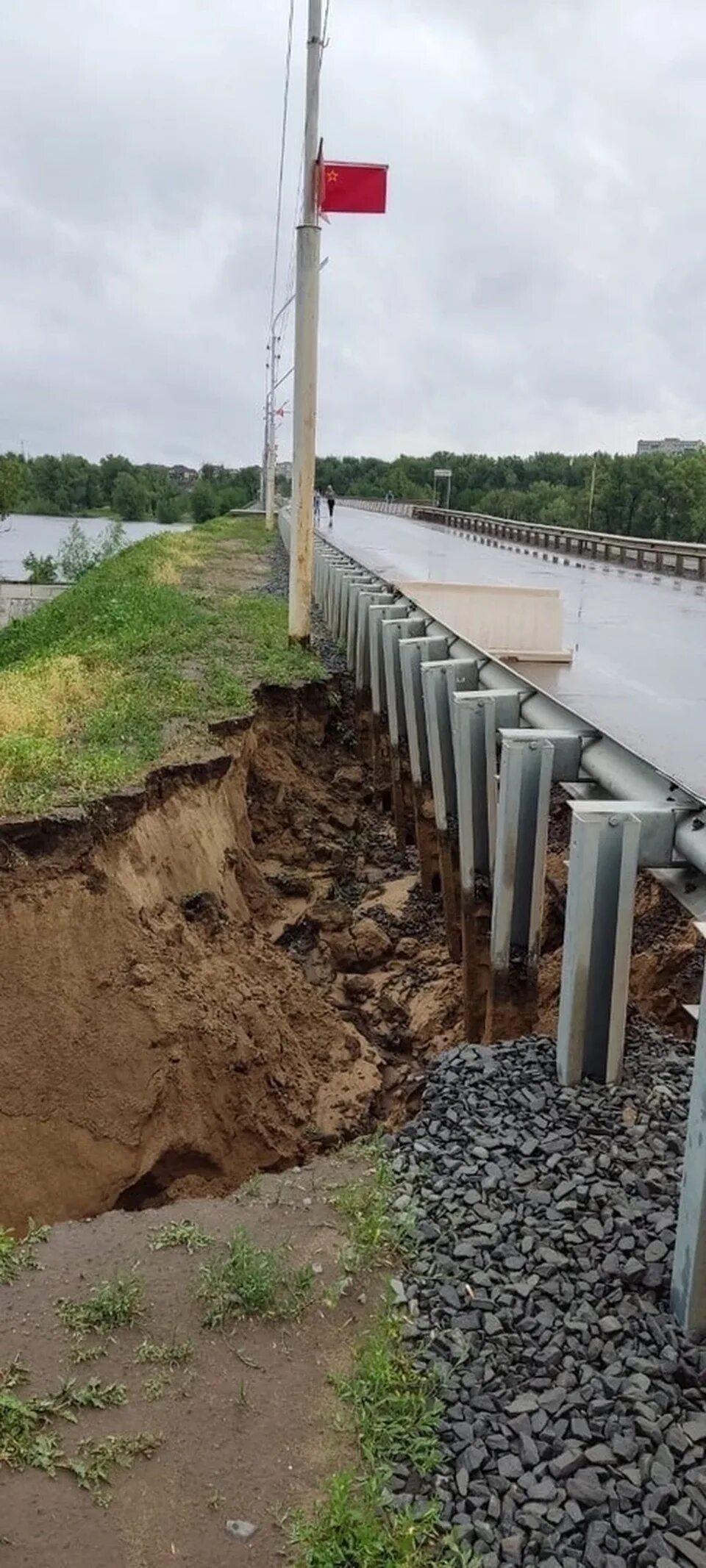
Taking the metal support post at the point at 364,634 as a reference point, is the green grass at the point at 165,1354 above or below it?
below

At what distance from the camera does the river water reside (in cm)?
7119

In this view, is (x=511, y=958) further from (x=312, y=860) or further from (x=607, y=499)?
(x=607, y=499)

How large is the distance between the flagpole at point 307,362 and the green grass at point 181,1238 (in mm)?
12243

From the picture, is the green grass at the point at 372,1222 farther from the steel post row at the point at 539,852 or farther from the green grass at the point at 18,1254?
the green grass at the point at 18,1254

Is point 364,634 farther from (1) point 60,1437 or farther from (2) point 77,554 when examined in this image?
(2) point 77,554

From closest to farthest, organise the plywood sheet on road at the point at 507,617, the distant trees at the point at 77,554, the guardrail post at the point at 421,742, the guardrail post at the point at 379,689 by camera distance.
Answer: the guardrail post at the point at 421,742 → the plywood sheet on road at the point at 507,617 → the guardrail post at the point at 379,689 → the distant trees at the point at 77,554

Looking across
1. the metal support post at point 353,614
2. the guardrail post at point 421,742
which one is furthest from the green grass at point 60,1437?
the metal support post at point 353,614

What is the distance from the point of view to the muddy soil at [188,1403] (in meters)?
3.31

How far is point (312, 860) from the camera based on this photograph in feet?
41.1

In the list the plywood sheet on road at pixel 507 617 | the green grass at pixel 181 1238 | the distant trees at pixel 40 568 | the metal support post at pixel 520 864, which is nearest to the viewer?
the green grass at pixel 181 1238

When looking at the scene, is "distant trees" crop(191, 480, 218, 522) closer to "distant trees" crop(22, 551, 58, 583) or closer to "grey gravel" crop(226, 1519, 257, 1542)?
"distant trees" crop(22, 551, 58, 583)

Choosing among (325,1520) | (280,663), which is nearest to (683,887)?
(325,1520)

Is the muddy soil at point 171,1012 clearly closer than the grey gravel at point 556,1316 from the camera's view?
No

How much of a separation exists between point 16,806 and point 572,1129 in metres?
4.31
